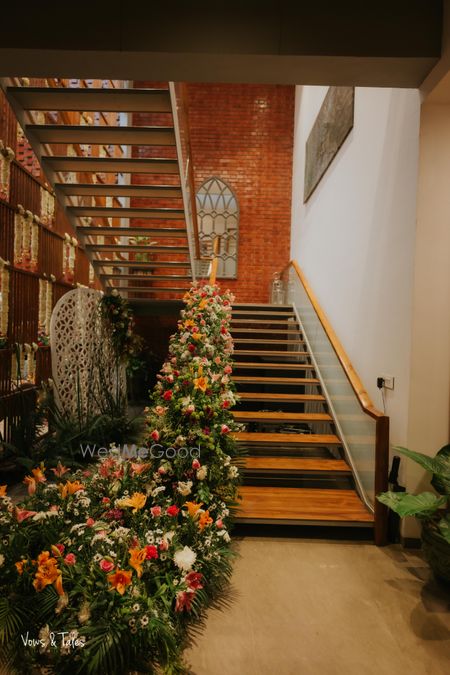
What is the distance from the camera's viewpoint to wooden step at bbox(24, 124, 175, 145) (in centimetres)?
368

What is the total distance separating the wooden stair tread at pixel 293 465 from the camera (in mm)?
3346

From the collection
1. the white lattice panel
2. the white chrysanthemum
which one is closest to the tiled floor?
the white chrysanthemum

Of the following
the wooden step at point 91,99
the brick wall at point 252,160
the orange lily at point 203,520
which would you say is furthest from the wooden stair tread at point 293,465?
the brick wall at point 252,160

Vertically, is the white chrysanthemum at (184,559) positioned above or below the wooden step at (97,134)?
below

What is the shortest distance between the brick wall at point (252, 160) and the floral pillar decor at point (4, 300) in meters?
5.59

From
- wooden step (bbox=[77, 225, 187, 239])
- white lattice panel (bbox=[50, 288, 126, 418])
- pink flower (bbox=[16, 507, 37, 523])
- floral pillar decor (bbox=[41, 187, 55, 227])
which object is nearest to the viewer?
pink flower (bbox=[16, 507, 37, 523])

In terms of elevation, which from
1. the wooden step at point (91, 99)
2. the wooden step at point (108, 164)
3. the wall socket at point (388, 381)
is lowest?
the wall socket at point (388, 381)

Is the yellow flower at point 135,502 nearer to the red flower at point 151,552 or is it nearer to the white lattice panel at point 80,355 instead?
the red flower at point 151,552

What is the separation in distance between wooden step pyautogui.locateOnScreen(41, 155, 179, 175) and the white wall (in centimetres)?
178

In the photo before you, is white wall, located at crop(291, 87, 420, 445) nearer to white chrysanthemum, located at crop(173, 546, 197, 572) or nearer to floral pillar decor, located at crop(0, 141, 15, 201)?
white chrysanthemum, located at crop(173, 546, 197, 572)

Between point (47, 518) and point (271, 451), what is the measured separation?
104 inches

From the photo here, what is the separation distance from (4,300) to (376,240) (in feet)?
10.6

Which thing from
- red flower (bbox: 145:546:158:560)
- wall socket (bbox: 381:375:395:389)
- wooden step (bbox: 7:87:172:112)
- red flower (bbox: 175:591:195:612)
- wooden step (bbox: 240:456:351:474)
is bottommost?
red flower (bbox: 175:591:195:612)

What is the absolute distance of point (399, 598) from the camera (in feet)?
7.39
